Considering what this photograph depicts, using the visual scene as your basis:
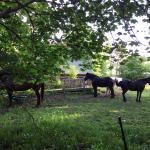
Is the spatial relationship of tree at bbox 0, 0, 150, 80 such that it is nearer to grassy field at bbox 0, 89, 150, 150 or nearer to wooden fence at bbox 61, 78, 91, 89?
grassy field at bbox 0, 89, 150, 150

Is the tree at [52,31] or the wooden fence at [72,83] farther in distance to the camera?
the wooden fence at [72,83]

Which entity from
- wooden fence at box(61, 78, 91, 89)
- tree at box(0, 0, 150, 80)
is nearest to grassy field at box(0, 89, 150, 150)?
tree at box(0, 0, 150, 80)

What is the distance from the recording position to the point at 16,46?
1430 cm

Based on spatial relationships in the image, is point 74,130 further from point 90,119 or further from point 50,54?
point 90,119

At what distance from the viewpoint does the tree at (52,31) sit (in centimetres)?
1131

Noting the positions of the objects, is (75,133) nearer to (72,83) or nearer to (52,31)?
(52,31)

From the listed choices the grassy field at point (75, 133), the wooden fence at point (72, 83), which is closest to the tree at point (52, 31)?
the grassy field at point (75, 133)

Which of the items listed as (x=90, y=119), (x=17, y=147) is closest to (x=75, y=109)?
(x=90, y=119)

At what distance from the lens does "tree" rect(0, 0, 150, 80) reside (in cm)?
1131

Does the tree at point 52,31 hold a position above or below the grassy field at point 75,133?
above

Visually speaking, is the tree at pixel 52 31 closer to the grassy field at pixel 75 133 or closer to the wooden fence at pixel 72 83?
the grassy field at pixel 75 133

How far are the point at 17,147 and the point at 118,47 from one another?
14.0ft

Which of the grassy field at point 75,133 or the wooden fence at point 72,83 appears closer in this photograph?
the grassy field at point 75,133

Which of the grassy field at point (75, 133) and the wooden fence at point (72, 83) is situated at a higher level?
the wooden fence at point (72, 83)
